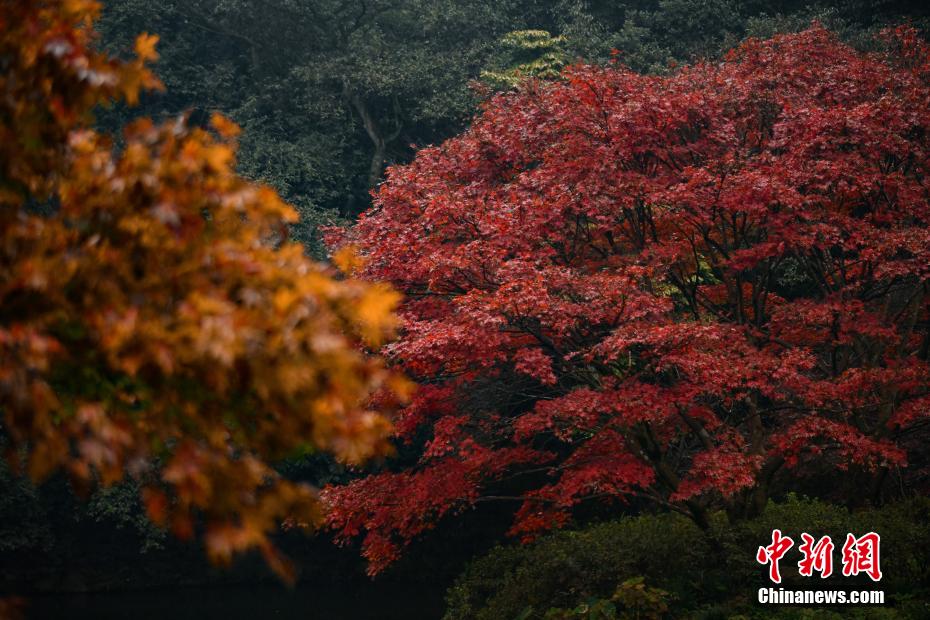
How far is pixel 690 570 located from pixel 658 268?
395 cm

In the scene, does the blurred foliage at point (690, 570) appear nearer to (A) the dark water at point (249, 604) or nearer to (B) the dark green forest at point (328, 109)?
(B) the dark green forest at point (328, 109)

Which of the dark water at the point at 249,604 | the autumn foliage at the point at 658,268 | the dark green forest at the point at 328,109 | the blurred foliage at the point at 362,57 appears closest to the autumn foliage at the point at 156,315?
the autumn foliage at the point at 658,268

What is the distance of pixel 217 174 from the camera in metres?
3.05

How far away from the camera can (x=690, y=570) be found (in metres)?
10.4

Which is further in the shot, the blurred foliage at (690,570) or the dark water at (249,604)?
the dark water at (249,604)

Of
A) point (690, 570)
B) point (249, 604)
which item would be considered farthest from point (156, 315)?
point (249, 604)

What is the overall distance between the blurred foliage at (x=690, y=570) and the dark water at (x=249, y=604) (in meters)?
8.75

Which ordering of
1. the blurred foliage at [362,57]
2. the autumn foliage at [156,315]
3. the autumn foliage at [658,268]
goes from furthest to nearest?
1. the blurred foliage at [362,57]
2. the autumn foliage at [658,268]
3. the autumn foliage at [156,315]

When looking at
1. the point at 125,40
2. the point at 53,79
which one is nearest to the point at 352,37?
the point at 125,40

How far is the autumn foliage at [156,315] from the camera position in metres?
2.65

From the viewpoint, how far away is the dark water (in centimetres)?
1989

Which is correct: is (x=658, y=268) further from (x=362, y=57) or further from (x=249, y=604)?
(x=362, y=57)

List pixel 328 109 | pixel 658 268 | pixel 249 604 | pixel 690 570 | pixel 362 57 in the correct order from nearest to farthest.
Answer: pixel 690 570
pixel 658 268
pixel 249 604
pixel 362 57
pixel 328 109

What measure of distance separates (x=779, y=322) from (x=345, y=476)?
13.8 metres
